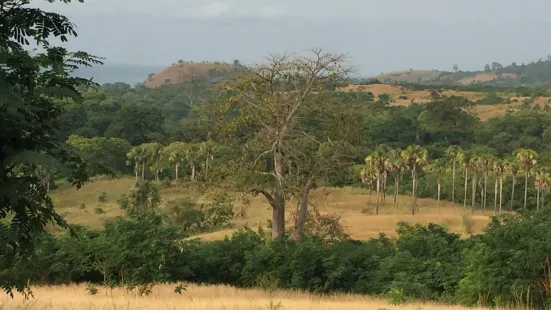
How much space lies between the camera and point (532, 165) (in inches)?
2381

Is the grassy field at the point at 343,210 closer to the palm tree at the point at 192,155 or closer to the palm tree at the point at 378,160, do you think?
the palm tree at the point at 192,155

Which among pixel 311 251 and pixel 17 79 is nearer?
pixel 17 79

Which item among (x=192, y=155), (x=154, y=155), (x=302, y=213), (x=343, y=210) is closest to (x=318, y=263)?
(x=302, y=213)

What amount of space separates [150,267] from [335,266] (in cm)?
559

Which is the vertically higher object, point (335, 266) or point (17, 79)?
point (17, 79)

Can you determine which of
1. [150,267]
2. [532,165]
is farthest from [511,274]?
[532,165]

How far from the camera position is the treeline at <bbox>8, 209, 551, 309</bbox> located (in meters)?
13.4

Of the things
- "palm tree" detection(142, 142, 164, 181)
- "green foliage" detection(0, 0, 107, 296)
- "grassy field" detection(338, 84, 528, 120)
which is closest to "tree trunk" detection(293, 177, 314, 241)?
"green foliage" detection(0, 0, 107, 296)

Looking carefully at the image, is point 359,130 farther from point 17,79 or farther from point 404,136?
point 404,136

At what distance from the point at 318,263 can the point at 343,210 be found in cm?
3996

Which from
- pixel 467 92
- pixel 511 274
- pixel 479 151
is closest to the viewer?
pixel 511 274

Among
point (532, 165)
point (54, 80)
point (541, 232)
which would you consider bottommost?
point (532, 165)

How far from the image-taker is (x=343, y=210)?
5962 centimetres

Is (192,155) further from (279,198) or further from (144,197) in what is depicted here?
(279,198)
